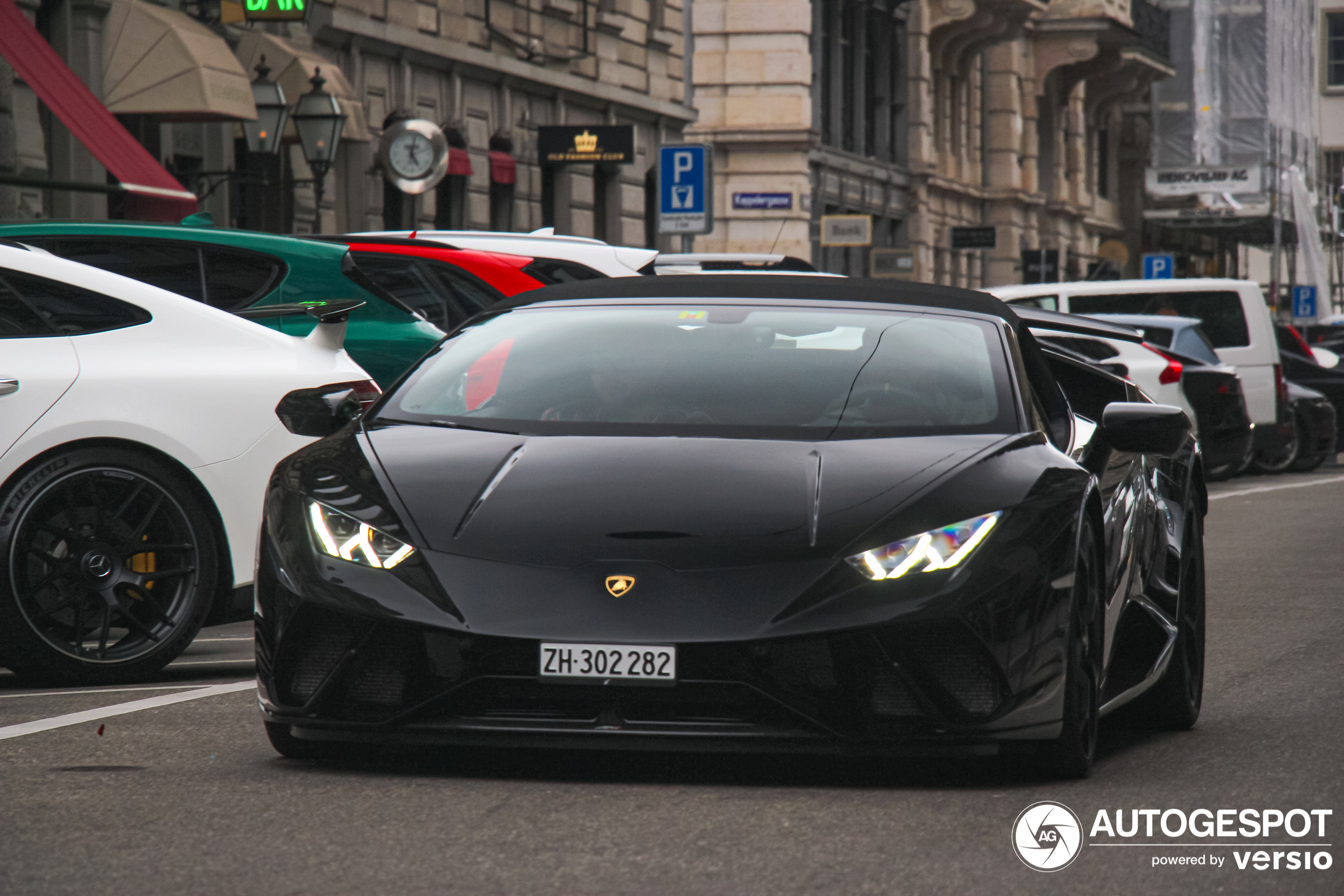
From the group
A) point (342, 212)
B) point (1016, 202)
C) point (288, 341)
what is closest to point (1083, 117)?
point (1016, 202)

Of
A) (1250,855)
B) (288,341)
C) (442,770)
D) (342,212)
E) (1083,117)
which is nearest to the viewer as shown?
(1250,855)

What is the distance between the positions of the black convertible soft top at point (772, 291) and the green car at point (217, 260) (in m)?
2.95

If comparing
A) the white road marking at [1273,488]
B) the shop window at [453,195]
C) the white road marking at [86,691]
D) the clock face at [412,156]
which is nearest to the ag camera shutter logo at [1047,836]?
the white road marking at [86,691]

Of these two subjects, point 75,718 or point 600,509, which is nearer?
point 600,509

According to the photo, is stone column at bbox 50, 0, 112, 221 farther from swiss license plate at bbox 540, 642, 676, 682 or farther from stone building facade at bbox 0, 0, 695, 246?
swiss license plate at bbox 540, 642, 676, 682

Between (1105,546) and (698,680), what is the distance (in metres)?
1.20

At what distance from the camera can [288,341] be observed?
7.90 meters

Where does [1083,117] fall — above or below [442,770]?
above

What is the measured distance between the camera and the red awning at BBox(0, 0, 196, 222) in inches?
757

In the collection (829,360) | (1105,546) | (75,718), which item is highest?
(829,360)

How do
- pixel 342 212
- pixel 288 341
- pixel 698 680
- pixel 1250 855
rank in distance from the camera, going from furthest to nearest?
pixel 342 212
pixel 288 341
pixel 698 680
pixel 1250 855

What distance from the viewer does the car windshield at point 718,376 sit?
228 inches

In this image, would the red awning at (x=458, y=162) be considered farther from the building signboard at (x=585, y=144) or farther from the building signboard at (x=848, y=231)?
the building signboard at (x=848, y=231)

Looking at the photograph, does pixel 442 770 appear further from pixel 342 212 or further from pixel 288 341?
pixel 342 212
